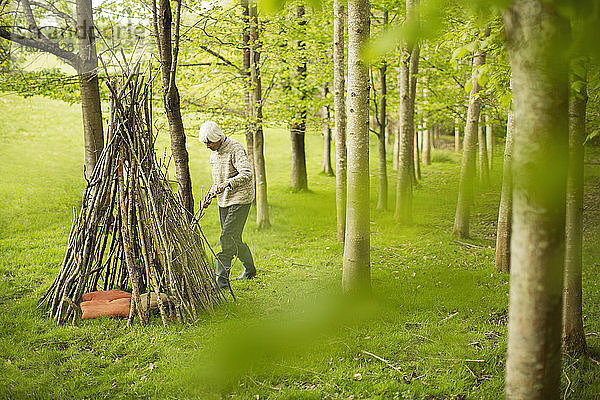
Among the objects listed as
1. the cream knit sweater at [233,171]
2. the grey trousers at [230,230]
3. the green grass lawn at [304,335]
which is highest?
the cream knit sweater at [233,171]

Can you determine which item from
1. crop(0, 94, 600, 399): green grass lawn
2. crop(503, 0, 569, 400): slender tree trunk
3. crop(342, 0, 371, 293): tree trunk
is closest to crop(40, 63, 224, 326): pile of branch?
crop(0, 94, 600, 399): green grass lawn

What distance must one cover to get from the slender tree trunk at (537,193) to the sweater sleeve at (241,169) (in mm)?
3678

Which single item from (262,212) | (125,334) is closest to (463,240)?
(262,212)

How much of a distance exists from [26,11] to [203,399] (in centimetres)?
777

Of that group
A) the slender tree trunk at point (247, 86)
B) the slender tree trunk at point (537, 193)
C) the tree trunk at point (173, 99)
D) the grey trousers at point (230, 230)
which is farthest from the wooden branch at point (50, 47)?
the slender tree trunk at point (537, 193)

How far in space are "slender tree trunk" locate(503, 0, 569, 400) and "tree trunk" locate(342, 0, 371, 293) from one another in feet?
9.45

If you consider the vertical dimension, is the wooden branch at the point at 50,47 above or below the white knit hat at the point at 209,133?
above

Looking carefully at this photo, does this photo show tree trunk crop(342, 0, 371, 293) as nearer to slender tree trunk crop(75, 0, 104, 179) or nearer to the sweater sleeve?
the sweater sleeve

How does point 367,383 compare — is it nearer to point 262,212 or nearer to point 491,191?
point 262,212

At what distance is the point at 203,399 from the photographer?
3004 millimetres

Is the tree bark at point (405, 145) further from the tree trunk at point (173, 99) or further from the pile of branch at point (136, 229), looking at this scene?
the pile of branch at point (136, 229)

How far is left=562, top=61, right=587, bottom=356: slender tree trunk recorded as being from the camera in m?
3.48

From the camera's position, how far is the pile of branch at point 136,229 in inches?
164

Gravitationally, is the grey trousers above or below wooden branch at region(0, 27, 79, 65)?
below
